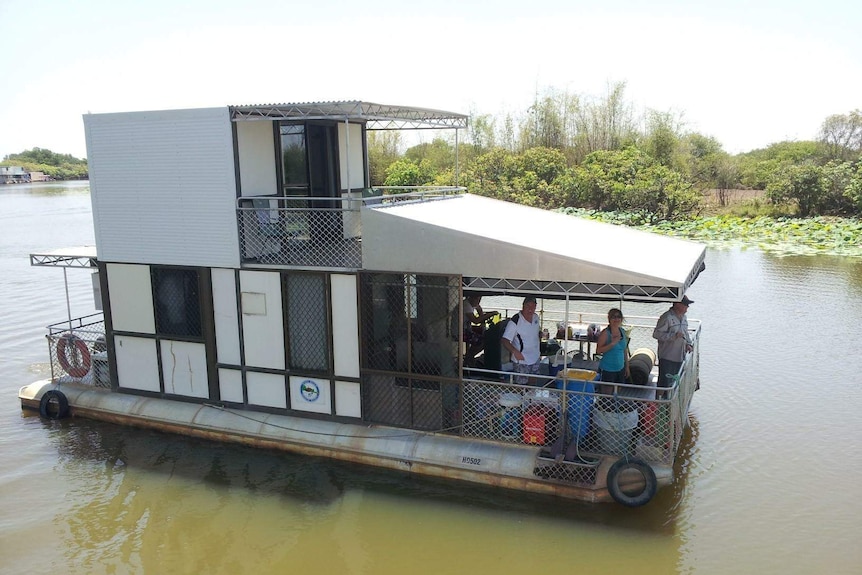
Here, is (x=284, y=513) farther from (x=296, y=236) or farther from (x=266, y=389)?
(x=296, y=236)

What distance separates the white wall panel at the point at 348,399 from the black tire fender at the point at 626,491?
3.96 m

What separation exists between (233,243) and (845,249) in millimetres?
27681

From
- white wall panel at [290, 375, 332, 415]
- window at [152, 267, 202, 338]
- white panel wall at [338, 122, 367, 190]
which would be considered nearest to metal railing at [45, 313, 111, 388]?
window at [152, 267, 202, 338]

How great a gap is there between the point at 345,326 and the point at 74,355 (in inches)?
241

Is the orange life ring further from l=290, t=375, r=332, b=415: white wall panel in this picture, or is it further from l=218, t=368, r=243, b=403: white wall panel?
l=290, t=375, r=332, b=415: white wall panel

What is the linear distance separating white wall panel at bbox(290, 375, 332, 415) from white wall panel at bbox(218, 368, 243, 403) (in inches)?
39.9

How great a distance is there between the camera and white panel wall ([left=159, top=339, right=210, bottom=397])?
11.3 meters

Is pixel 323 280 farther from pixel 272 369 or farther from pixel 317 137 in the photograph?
pixel 317 137

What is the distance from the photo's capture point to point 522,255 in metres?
8.86

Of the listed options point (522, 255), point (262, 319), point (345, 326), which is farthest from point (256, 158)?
point (522, 255)

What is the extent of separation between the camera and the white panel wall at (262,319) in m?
10.6

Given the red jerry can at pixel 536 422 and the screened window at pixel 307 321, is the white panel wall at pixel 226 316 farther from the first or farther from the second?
the red jerry can at pixel 536 422

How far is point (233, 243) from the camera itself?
10.6 metres

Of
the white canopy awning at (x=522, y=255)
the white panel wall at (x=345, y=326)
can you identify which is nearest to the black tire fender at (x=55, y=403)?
the white panel wall at (x=345, y=326)
